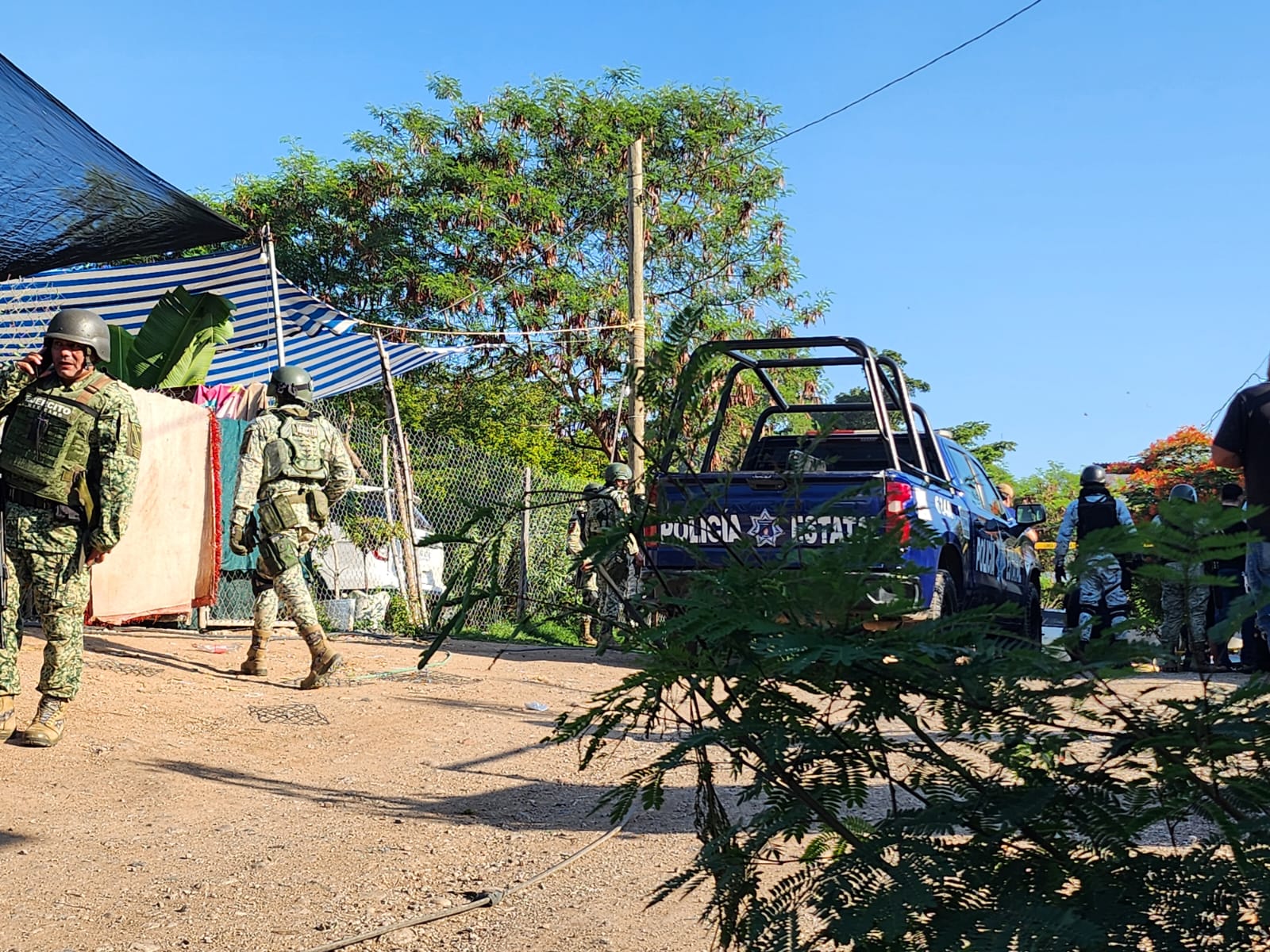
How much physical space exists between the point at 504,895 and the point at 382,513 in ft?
35.8

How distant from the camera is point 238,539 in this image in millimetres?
8602

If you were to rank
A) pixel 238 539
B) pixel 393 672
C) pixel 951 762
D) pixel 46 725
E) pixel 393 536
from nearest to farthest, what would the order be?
pixel 951 762
pixel 46 725
pixel 238 539
pixel 393 672
pixel 393 536

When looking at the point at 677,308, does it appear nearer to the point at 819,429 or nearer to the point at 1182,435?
the point at 819,429

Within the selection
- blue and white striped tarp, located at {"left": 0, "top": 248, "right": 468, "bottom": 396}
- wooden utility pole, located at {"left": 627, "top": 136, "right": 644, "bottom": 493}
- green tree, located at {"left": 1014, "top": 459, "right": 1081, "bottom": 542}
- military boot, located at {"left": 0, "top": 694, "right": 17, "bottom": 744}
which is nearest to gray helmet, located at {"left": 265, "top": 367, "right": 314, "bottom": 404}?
military boot, located at {"left": 0, "top": 694, "right": 17, "bottom": 744}

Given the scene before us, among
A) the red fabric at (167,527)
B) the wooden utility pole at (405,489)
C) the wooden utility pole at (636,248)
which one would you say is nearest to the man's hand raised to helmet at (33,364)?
the red fabric at (167,527)

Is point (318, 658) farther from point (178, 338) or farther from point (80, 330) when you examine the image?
point (178, 338)

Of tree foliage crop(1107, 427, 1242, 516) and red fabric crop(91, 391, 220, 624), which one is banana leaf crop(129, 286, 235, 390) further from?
tree foliage crop(1107, 427, 1242, 516)

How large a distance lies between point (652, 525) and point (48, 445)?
479cm

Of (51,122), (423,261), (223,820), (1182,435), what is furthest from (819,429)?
(423,261)

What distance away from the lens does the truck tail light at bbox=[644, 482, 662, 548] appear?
1.98 metres

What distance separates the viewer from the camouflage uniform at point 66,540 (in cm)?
594

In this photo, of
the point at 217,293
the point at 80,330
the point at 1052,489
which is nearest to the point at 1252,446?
the point at 80,330

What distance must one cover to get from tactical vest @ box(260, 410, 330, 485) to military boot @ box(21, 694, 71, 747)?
2713 mm

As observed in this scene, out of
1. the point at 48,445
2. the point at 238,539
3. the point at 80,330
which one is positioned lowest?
the point at 238,539
